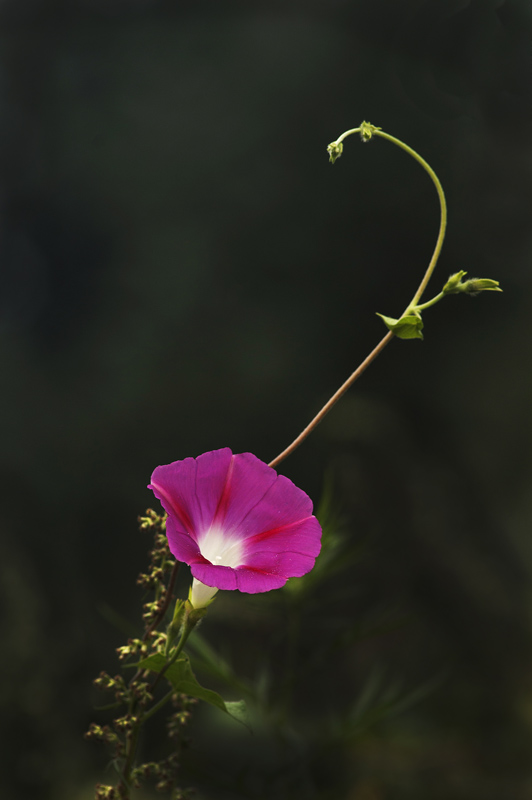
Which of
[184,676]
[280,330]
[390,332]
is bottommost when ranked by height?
[184,676]

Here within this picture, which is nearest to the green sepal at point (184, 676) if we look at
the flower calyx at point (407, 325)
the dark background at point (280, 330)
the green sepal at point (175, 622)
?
the green sepal at point (175, 622)

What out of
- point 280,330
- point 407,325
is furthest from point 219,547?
point 280,330

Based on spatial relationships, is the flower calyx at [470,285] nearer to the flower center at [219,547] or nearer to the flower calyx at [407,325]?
the flower calyx at [407,325]

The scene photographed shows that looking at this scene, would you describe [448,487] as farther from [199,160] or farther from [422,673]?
[199,160]

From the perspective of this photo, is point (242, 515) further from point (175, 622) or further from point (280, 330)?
point (280, 330)

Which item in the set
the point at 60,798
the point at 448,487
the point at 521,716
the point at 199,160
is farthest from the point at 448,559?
the point at 199,160

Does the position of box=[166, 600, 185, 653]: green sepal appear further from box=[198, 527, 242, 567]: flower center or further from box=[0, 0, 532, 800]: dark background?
box=[0, 0, 532, 800]: dark background
